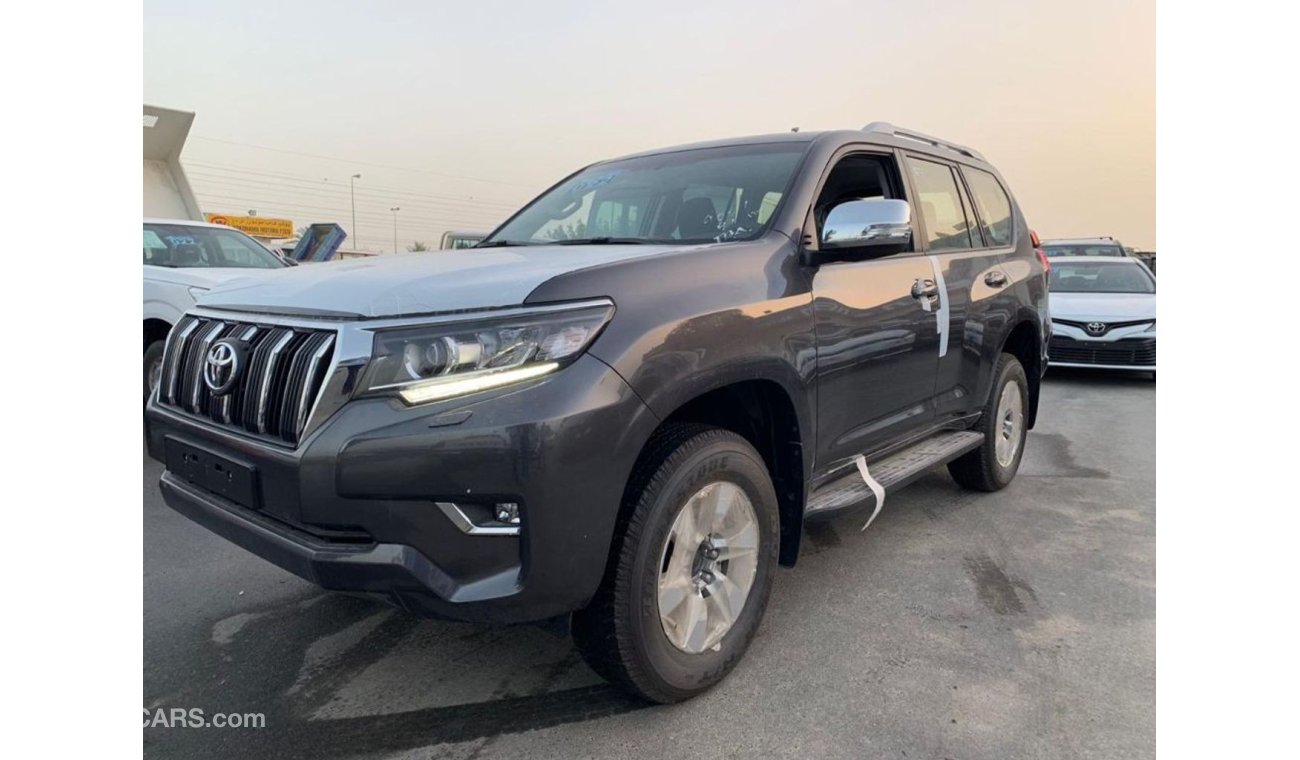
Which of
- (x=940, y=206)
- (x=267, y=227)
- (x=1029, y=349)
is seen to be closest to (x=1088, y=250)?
(x=1029, y=349)

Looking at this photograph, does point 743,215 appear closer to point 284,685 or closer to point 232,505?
point 232,505

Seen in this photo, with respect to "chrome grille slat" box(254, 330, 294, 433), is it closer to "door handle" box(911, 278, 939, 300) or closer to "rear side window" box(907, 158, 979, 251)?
"door handle" box(911, 278, 939, 300)

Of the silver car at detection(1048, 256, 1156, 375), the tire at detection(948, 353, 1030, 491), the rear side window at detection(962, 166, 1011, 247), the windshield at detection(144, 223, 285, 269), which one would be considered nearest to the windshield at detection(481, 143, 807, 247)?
the rear side window at detection(962, 166, 1011, 247)

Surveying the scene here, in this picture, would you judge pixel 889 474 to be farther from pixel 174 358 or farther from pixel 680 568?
pixel 174 358

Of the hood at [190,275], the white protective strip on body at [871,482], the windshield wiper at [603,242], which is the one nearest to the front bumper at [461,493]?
the windshield wiper at [603,242]

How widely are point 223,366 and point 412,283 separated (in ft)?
2.10

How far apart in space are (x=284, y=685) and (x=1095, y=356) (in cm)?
984

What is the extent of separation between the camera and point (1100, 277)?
1096 centimetres

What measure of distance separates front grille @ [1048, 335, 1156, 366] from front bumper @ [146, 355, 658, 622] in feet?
28.3

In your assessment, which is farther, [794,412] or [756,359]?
[794,412]

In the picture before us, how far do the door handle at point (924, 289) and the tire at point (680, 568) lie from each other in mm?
1329

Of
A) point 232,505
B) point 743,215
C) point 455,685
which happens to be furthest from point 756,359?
point 232,505

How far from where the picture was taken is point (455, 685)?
8.79 feet

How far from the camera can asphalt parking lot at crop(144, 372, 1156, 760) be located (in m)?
2.38
